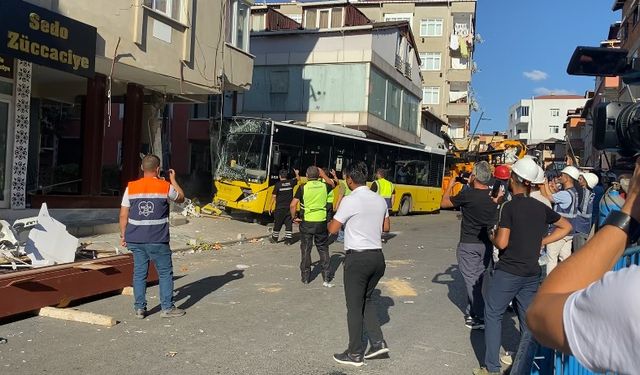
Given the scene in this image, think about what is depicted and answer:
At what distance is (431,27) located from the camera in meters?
50.2

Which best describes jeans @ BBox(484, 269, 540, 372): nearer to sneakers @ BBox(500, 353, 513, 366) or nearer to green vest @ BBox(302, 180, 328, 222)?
sneakers @ BBox(500, 353, 513, 366)

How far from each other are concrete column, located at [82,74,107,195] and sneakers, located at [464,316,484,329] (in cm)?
1085

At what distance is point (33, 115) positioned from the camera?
1762cm

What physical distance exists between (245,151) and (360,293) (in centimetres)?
1201

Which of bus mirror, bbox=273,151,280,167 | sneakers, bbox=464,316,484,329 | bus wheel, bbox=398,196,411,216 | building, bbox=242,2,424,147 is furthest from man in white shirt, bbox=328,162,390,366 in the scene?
building, bbox=242,2,424,147

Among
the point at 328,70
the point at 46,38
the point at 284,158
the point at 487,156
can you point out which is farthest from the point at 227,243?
the point at 487,156

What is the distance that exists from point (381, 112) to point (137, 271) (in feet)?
74.8

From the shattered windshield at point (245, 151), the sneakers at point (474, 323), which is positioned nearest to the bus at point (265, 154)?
the shattered windshield at point (245, 151)

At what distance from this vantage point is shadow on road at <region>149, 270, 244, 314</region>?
7395 mm

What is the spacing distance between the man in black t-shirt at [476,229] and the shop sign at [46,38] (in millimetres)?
8358

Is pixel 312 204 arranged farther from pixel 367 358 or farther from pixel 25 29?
pixel 25 29

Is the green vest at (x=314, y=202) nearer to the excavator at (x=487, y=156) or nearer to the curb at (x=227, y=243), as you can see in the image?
the curb at (x=227, y=243)

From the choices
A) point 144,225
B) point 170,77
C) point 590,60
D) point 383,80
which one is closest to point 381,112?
point 383,80

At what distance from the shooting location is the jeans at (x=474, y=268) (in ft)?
20.7
